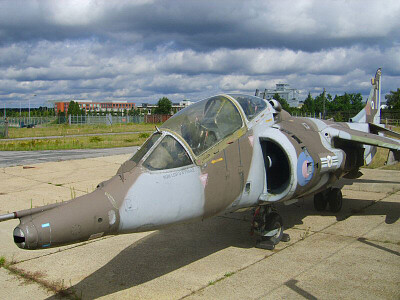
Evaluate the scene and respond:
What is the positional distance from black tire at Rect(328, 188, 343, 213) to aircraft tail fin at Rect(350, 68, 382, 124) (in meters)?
3.10

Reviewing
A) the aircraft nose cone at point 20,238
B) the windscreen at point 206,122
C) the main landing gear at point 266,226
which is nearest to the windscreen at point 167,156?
the windscreen at point 206,122

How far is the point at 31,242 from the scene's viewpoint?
3.70 meters

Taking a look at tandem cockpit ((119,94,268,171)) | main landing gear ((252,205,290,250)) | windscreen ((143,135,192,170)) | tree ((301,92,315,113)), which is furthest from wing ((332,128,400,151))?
tree ((301,92,315,113))

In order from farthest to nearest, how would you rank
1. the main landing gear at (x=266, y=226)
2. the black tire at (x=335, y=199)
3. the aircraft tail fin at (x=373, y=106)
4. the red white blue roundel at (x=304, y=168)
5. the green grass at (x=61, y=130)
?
the green grass at (x=61, y=130)
the aircraft tail fin at (x=373, y=106)
the black tire at (x=335, y=199)
the main landing gear at (x=266, y=226)
the red white blue roundel at (x=304, y=168)

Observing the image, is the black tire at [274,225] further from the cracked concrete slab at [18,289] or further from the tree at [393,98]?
the tree at [393,98]

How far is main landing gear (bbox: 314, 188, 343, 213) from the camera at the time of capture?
9339mm

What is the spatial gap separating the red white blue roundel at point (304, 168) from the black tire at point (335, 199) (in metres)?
3.30

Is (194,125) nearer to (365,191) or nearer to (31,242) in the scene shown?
(31,242)

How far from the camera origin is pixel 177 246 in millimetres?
6926

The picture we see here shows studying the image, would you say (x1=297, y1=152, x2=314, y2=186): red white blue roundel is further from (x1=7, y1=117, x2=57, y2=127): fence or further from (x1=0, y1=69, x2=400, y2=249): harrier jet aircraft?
(x1=7, y1=117, x2=57, y2=127): fence

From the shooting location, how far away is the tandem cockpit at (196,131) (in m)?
4.88

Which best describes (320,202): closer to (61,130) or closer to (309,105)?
(61,130)

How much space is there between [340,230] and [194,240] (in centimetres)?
307

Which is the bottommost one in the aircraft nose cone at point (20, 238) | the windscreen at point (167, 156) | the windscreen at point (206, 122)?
the aircraft nose cone at point (20, 238)
